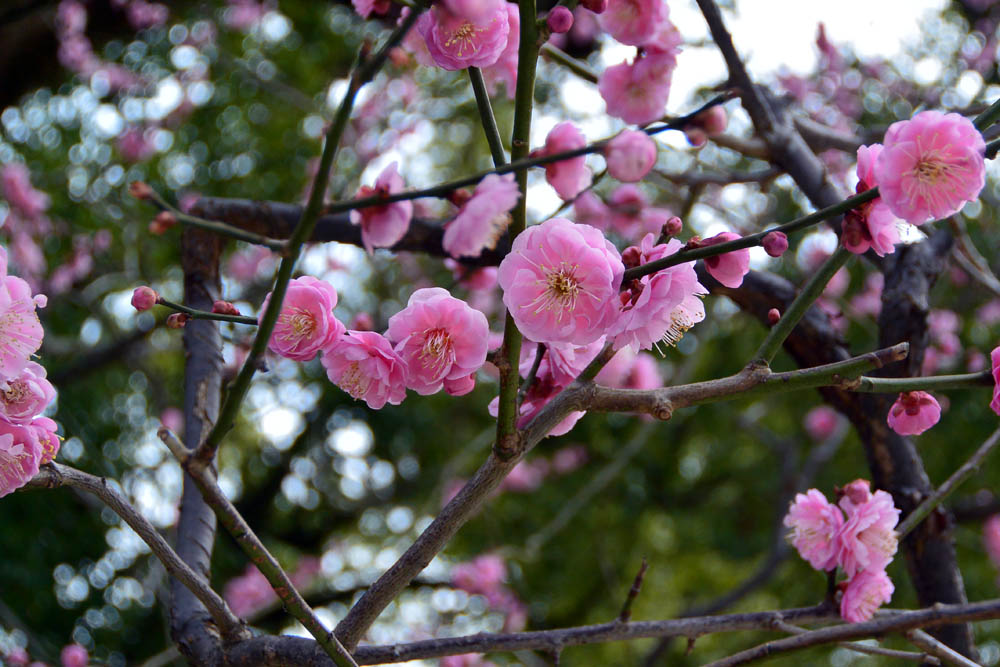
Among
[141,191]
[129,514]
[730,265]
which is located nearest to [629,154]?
[730,265]

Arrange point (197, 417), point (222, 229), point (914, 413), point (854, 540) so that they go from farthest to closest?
1. point (197, 417)
2. point (854, 540)
3. point (914, 413)
4. point (222, 229)

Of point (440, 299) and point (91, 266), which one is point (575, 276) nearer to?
point (440, 299)

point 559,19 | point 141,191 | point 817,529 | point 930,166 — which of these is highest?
point 559,19

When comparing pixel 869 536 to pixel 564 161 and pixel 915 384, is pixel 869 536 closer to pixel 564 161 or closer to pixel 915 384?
pixel 915 384

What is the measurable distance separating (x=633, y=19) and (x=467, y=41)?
7.5 inches

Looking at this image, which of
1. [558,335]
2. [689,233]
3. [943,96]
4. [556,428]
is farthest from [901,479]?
[943,96]

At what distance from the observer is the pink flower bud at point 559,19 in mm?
808

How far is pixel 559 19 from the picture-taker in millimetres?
811

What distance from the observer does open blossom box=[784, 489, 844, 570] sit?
1148 millimetres

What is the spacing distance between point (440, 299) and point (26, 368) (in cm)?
45

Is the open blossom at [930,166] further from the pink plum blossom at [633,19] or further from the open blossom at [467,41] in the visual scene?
the open blossom at [467,41]

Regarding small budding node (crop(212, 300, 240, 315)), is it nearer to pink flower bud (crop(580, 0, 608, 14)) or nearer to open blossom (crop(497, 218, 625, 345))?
open blossom (crop(497, 218, 625, 345))

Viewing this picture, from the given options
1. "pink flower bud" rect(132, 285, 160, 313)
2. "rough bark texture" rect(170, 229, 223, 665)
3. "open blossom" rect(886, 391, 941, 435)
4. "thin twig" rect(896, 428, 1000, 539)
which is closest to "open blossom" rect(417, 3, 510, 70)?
"pink flower bud" rect(132, 285, 160, 313)

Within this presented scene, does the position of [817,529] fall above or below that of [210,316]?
below
